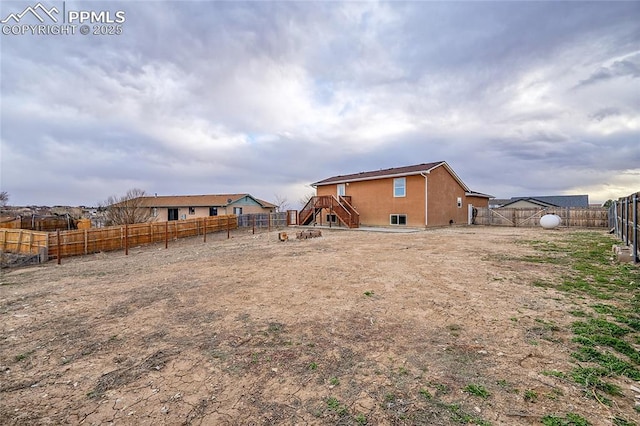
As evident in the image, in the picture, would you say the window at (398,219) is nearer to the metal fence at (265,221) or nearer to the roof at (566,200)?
the metal fence at (265,221)

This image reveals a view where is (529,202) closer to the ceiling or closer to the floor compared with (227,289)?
closer to the ceiling

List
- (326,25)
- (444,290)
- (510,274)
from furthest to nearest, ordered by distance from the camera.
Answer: (326,25) → (510,274) → (444,290)

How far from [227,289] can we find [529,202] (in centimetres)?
3973

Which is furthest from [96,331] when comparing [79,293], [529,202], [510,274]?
[529,202]

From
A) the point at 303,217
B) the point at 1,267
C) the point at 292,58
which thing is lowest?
the point at 1,267

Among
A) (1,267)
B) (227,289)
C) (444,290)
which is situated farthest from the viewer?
(1,267)

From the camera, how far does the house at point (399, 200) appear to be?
19.3m

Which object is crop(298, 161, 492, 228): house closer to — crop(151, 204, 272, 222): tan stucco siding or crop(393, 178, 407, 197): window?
crop(393, 178, 407, 197): window

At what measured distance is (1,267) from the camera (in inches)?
429

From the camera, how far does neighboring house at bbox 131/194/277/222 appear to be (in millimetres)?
35781

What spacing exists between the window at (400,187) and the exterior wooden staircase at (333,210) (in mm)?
3349

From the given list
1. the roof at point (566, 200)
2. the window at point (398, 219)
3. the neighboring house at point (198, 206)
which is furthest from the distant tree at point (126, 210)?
the roof at point (566, 200)

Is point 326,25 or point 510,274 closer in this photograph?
point 510,274

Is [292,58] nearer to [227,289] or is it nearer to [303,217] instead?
[227,289]
